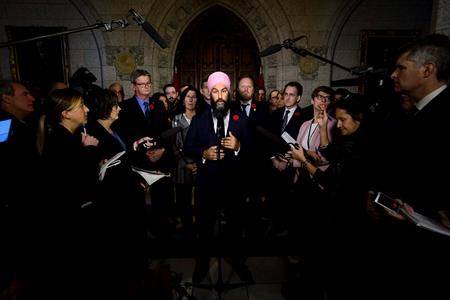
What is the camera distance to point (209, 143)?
285 centimetres

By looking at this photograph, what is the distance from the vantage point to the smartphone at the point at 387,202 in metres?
1.58

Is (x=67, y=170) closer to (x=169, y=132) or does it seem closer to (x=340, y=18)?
(x=169, y=132)

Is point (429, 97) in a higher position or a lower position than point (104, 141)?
higher

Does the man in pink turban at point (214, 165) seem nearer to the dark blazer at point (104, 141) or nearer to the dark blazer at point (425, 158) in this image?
the dark blazer at point (104, 141)

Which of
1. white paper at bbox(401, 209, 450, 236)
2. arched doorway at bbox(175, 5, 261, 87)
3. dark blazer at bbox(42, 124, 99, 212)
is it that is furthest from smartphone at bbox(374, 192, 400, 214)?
arched doorway at bbox(175, 5, 261, 87)

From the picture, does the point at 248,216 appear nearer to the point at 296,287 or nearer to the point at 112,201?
the point at 296,287

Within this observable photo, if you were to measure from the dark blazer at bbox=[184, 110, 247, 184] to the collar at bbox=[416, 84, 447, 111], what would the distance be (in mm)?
1565

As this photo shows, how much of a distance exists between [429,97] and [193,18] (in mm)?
6867

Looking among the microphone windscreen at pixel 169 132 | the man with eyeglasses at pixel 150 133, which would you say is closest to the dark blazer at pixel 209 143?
the microphone windscreen at pixel 169 132

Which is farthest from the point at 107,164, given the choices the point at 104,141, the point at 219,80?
the point at 219,80

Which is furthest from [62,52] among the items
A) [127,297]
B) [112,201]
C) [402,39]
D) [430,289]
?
[402,39]

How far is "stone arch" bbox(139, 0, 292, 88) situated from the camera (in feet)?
22.6

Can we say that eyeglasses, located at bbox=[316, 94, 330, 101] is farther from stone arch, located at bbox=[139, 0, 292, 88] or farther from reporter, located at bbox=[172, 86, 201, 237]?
stone arch, located at bbox=[139, 0, 292, 88]

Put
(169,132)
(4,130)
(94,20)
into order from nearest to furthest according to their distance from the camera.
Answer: (4,130)
(169,132)
(94,20)
